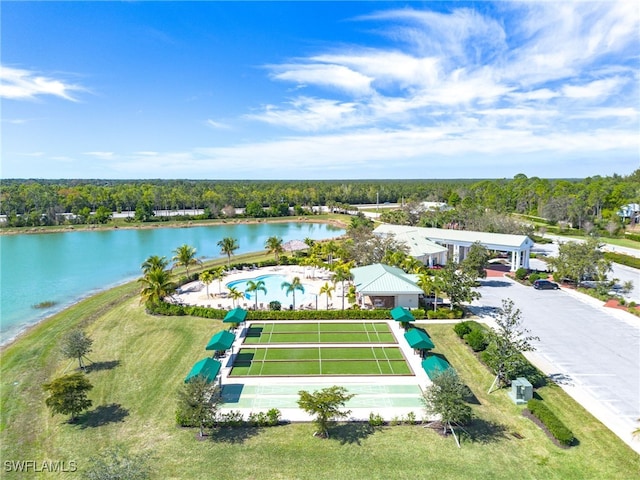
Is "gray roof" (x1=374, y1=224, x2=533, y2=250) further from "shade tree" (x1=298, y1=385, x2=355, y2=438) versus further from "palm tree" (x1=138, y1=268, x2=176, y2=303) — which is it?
"shade tree" (x1=298, y1=385, x2=355, y2=438)

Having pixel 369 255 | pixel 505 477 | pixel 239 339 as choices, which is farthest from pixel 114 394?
pixel 369 255

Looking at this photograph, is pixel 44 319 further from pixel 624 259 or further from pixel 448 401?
pixel 624 259

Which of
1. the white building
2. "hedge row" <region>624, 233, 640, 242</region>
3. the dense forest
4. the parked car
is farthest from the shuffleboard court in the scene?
"hedge row" <region>624, 233, 640, 242</region>

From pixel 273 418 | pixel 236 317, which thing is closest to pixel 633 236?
pixel 236 317

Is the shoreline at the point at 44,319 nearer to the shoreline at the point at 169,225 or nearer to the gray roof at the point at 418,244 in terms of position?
the gray roof at the point at 418,244

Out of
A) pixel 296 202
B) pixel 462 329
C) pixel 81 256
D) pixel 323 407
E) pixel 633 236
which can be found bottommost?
pixel 81 256

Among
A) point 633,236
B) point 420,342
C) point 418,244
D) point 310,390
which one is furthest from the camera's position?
point 633,236

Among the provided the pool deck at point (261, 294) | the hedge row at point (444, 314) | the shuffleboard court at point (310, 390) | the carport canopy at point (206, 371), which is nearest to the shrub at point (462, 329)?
the hedge row at point (444, 314)

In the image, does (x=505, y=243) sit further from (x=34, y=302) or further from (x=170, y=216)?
(x=170, y=216)
